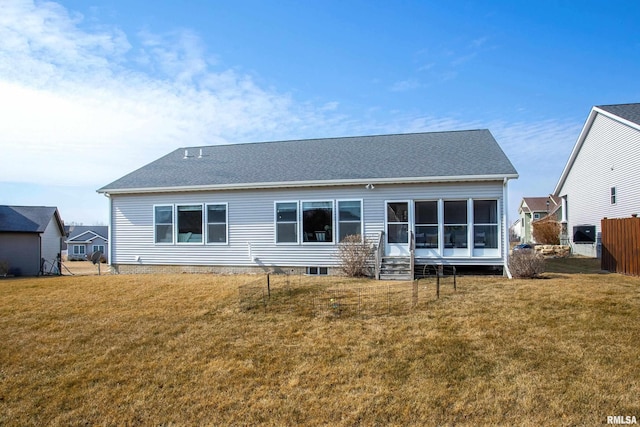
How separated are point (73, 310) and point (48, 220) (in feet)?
59.4

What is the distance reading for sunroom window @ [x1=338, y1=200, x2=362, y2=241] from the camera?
14.8 metres

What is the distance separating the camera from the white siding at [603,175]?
61.7 feet

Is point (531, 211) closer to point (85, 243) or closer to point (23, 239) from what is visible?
point (23, 239)

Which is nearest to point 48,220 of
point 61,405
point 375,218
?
point 375,218

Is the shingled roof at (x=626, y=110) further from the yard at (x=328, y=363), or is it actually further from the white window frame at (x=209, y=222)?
the white window frame at (x=209, y=222)

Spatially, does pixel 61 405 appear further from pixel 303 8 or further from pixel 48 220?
pixel 48 220

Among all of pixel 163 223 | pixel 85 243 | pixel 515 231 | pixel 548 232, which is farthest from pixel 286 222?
pixel 515 231

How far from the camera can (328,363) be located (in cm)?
651

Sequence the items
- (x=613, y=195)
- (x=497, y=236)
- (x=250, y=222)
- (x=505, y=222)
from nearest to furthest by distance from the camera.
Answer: (x=505, y=222) < (x=497, y=236) < (x=250, y=222) < (x=613, y=195)

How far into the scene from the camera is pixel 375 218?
577 inches

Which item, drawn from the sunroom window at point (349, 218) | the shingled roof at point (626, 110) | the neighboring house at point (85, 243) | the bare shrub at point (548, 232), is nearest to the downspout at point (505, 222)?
the sunroom window at point (349, 218)

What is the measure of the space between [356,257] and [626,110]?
16006 mm

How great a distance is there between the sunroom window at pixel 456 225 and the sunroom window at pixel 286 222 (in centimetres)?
532

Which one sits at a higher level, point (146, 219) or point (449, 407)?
point (146, 219)
